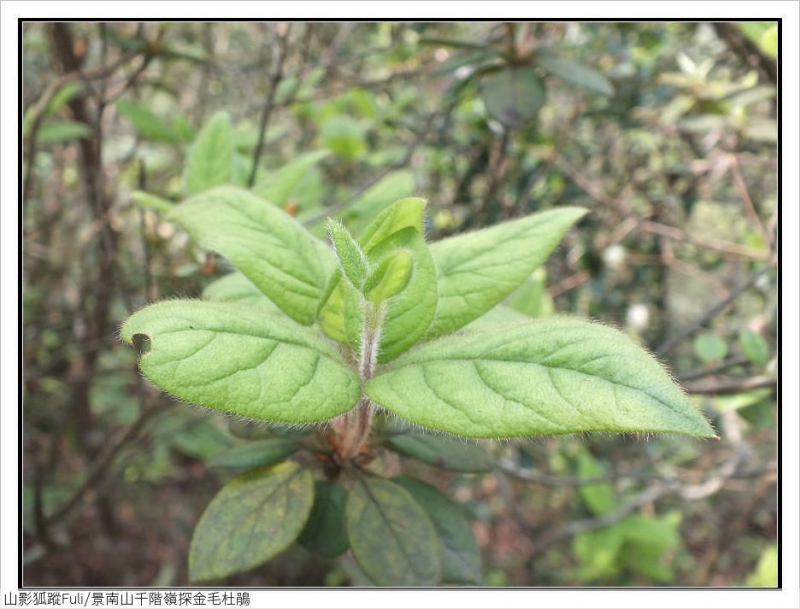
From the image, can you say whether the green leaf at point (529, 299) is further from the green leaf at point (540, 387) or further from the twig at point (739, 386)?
the green leaf at point (540, 387)

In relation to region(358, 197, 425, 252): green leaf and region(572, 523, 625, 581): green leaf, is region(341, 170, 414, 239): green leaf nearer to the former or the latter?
region(358, 197, 425, 252): green leaf

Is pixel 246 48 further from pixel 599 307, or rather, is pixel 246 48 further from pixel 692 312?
pixel 692 312

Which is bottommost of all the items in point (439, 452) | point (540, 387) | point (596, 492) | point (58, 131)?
point (596, 492)

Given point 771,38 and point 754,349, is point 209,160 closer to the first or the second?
point 771,38

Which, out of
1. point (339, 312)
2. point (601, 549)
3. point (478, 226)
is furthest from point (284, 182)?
point (601, 549)

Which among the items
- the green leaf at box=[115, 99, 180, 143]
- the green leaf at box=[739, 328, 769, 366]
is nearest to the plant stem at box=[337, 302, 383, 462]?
the green leaf at box=[739, 328, 769, 366]
